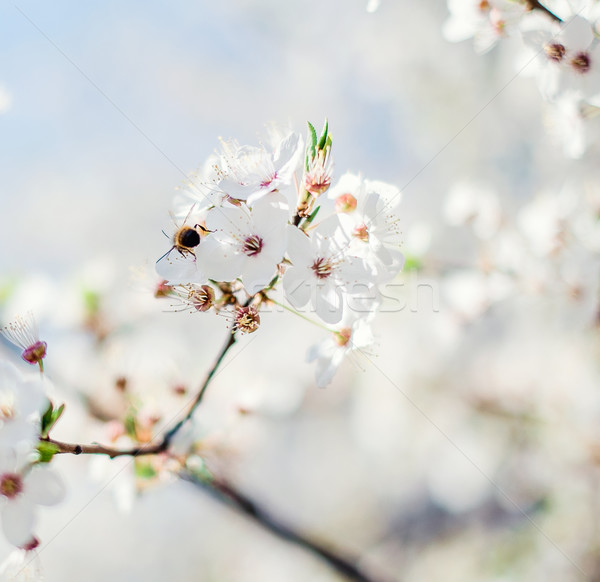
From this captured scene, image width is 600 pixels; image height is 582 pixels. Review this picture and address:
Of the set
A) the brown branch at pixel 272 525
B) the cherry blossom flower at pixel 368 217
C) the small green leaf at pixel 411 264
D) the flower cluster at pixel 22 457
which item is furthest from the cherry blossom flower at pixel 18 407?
the small green leaf at pixel 411 264

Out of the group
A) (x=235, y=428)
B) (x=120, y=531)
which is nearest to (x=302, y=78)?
(x=235, y=428)

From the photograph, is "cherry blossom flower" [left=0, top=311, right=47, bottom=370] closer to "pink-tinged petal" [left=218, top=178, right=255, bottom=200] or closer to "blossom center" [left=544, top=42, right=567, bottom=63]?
"pink-tinged petal" [left=218, top=178, right=255, bottom=200]

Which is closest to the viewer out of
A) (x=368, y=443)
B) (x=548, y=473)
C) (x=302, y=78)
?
(x=548, y=473)

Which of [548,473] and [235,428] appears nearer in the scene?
[235,428]

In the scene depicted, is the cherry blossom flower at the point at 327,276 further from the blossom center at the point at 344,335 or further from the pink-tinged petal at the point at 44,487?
the pink-tinged petal at the point at 44,487

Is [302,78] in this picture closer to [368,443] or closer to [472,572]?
[368,443]

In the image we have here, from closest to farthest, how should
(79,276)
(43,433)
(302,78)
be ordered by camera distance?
(43,433), (79,276), (302,78)
